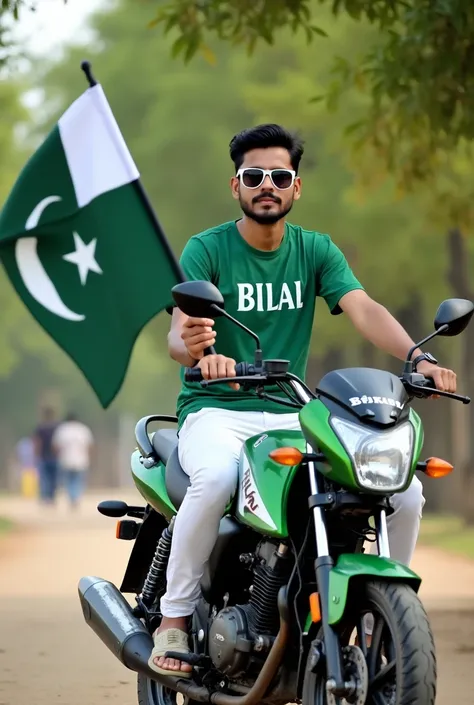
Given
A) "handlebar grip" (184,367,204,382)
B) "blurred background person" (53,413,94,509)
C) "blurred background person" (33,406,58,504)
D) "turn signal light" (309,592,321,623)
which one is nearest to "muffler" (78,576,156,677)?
"turn signal light" (309,592,321,623)

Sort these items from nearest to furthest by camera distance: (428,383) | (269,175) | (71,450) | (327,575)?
(327,575) < (428,383) < (269,175) < (71,450)

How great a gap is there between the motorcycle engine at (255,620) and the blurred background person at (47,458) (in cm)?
2478

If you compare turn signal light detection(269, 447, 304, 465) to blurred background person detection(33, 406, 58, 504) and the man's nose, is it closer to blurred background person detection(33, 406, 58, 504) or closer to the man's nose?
the man's nose

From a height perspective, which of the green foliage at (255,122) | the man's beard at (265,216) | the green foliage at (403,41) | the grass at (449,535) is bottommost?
the grass at (449,535)

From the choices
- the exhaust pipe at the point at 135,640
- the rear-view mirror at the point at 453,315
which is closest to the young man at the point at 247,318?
the exhaust pipe at the point at 135,640

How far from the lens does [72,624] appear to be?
1138 centimetres

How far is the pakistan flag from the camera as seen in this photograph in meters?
7.60

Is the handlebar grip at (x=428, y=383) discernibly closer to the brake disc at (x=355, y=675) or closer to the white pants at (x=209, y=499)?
the white pants at (x=209, y=499)

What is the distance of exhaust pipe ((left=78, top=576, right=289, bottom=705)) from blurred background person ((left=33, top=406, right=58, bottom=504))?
23.6 meters

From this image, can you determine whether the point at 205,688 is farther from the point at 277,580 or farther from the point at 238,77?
the point at 238,77

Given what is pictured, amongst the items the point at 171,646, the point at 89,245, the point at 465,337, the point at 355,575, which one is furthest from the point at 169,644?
the point at 465,337

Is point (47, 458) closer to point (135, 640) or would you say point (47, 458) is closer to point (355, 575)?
point (135, 640)

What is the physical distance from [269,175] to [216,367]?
3.35ft

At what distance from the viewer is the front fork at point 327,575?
5.04 m
